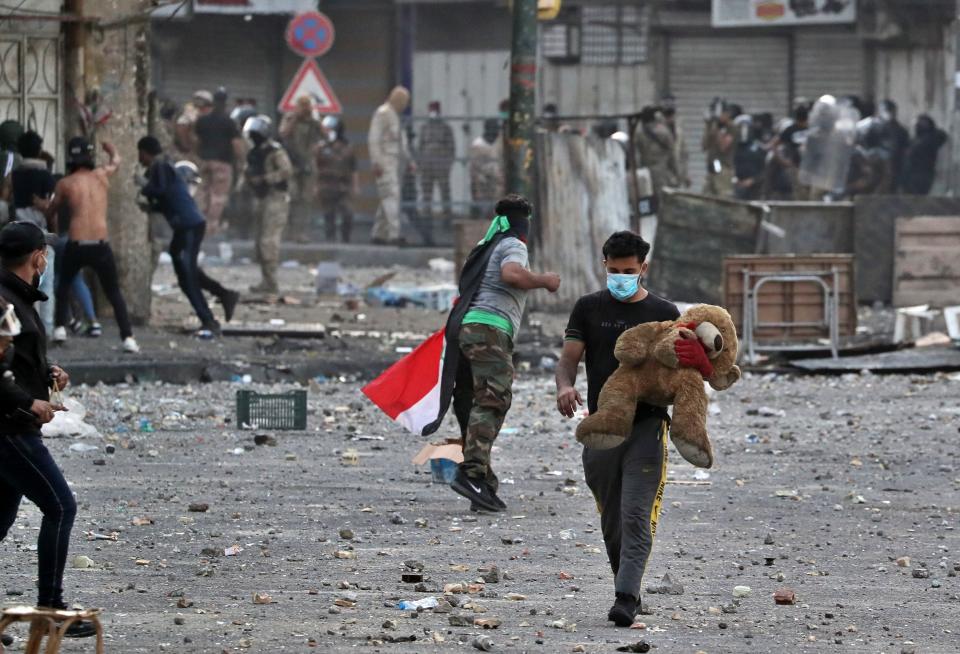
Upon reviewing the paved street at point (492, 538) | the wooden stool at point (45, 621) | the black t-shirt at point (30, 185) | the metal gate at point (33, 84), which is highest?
the metal gate at point (33, 84)

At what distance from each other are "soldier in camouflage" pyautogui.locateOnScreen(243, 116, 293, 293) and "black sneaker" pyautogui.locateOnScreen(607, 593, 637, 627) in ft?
47.5

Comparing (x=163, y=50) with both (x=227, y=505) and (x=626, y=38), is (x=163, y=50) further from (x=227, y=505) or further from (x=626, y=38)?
(x=227, y=505)

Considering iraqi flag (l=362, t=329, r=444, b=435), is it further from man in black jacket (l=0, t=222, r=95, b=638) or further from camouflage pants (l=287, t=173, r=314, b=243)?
camouflage pants (l=287, t=173, r=314, b=243)

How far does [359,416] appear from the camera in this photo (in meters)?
13.9

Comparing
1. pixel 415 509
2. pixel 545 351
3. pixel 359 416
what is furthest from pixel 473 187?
pixel 415 509

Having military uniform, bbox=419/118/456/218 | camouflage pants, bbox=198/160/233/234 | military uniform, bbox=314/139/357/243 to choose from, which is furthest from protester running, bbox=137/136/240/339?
military uniform, bbox=314/139/357/243

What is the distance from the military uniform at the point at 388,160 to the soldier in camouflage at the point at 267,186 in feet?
22.5

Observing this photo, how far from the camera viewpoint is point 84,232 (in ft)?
52.3

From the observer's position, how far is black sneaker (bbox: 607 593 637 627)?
743cm

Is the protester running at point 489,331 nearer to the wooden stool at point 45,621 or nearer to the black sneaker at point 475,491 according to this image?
the black sneaker at point 475,491

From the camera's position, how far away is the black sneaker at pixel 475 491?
10.1 metres

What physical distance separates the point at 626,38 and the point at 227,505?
24.3 metres

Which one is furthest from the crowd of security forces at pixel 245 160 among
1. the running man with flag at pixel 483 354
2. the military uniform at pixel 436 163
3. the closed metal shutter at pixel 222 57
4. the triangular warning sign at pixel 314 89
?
the running man with flag at pixel 483 354

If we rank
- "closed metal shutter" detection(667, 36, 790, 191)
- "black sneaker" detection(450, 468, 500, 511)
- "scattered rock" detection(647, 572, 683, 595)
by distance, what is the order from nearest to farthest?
"scattered rock" detection(647, 572, 683, 595)
"black sneaker" detection(450, 468, 500, 511)
"closed metal shutter" detection(667, 36, 790, 191)
